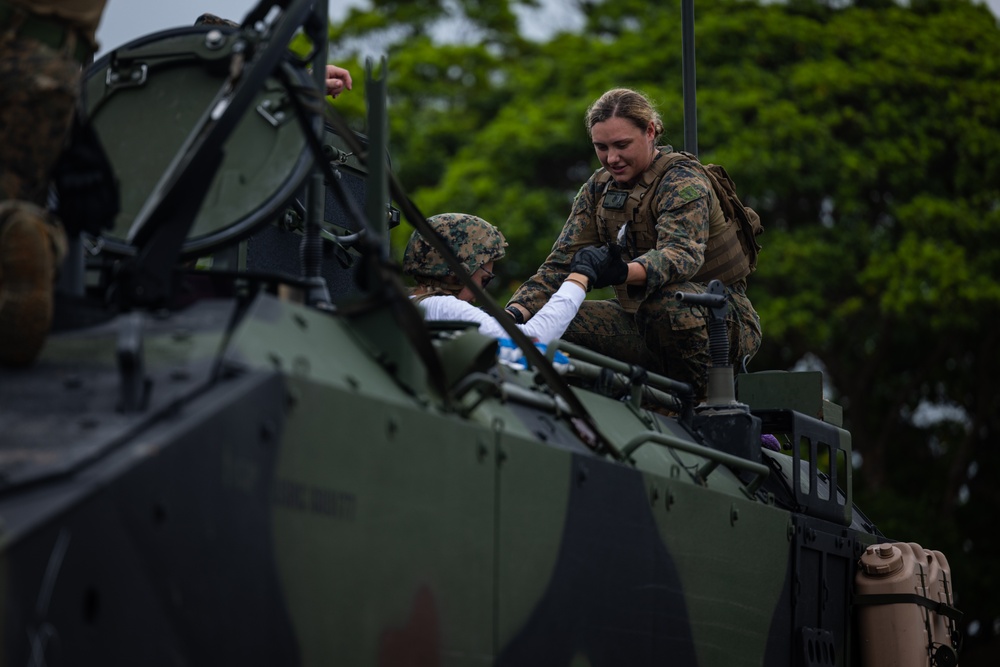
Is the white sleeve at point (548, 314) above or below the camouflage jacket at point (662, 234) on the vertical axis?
below

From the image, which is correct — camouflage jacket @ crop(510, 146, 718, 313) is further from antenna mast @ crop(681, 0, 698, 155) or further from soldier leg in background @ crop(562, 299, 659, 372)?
antenna mast @ crop(681, 0, 698, 155)

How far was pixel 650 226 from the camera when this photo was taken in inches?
248

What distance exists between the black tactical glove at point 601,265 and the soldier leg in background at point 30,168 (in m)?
2.30

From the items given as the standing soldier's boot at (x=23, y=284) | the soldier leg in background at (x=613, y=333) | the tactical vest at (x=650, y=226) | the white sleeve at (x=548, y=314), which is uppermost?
the tactical vest at (x=650, y=226)

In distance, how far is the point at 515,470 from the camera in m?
3.99

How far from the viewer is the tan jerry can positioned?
6.18 meters

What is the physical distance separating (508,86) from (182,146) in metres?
18.0

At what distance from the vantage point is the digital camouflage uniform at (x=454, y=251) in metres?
5.84

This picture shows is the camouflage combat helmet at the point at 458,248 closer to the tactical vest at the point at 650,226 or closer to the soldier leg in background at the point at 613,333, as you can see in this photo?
the tactical vest at the point at 650,226

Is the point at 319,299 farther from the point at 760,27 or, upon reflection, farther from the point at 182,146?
the point at 760,27

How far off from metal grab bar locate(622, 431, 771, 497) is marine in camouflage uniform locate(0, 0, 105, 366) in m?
1.84

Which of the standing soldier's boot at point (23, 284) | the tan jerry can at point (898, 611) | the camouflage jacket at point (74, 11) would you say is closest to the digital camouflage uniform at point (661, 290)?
the tan jerry can at point (898, 611)

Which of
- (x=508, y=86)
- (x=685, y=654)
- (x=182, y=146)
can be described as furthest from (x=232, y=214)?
(x=508, y=86)

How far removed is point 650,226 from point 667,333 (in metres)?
0.44
